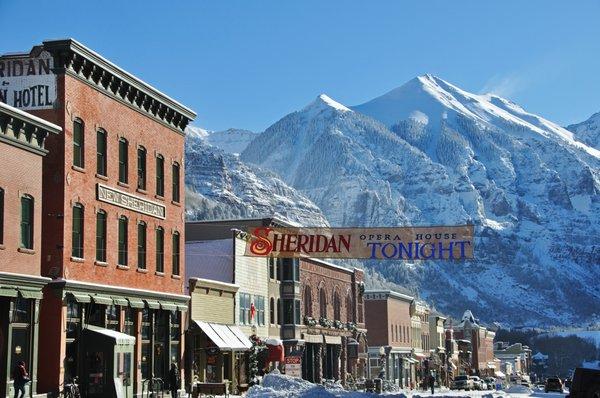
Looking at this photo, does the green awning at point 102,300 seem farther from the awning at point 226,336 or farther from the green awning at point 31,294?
the awning at point 226,336

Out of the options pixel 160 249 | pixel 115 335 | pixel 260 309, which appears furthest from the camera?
pixel 260 309

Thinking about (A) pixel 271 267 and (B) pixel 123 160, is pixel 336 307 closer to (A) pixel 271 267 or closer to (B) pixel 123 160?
(A) pixel 271 267

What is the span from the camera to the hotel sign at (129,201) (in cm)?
4184

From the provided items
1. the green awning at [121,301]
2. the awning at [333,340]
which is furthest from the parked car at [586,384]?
the awning at [333,340]

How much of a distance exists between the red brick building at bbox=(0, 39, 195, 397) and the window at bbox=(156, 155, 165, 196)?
48 mm

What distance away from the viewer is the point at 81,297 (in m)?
38.9

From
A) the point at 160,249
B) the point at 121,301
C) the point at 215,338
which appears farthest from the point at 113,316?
the point at 215,338

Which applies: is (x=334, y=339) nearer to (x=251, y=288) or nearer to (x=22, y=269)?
(x=251, y=288)

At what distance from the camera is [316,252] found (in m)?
52.9

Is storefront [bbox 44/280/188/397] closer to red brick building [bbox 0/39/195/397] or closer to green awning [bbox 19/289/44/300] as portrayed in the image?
red brick building [bbox 0/39/195/397]

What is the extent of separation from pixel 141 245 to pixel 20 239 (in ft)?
36.6

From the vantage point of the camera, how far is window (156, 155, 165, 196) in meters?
48.3

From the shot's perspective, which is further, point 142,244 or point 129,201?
point 142,244

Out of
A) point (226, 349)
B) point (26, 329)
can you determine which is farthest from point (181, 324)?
point (26, 329)
